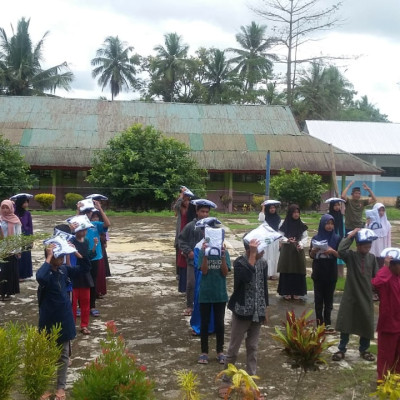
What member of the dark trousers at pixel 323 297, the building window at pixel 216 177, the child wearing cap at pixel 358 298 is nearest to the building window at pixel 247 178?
the building window at pixel 216 177

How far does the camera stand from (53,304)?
4164 millimetres

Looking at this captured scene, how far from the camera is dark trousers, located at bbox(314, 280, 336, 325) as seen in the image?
581 cm

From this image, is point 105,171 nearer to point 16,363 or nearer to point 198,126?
point 198,126

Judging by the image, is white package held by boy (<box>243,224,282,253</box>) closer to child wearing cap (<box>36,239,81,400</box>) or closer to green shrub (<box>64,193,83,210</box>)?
child wearing cap (<box>36,239,81,400</box>)

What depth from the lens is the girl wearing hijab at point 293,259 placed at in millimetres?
7148

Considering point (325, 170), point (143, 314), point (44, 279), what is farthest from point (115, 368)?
point (325, 170)

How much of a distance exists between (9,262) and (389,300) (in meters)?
5.02

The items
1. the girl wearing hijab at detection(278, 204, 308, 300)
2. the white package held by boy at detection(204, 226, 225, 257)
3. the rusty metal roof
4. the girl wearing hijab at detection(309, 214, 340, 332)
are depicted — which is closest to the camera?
the white package held by boy at detection(204, 226, 225, 257)

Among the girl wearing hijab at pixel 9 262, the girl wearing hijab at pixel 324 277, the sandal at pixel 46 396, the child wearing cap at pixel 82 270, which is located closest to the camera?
the sandal at pixel 46 396

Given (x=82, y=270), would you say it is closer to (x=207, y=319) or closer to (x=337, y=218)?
(x=207, y=319)

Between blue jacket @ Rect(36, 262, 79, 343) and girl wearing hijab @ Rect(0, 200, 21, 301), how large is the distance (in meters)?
3.06

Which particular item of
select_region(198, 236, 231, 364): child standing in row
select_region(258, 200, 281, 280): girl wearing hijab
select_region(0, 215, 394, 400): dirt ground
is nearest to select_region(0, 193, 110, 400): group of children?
select_region(0, 215, 394, 400): dirt ground

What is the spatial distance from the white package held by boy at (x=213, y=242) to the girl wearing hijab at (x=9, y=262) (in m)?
3.35

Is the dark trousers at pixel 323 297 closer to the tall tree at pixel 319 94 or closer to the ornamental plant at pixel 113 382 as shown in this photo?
the ornamental plant at pixel 113 382
